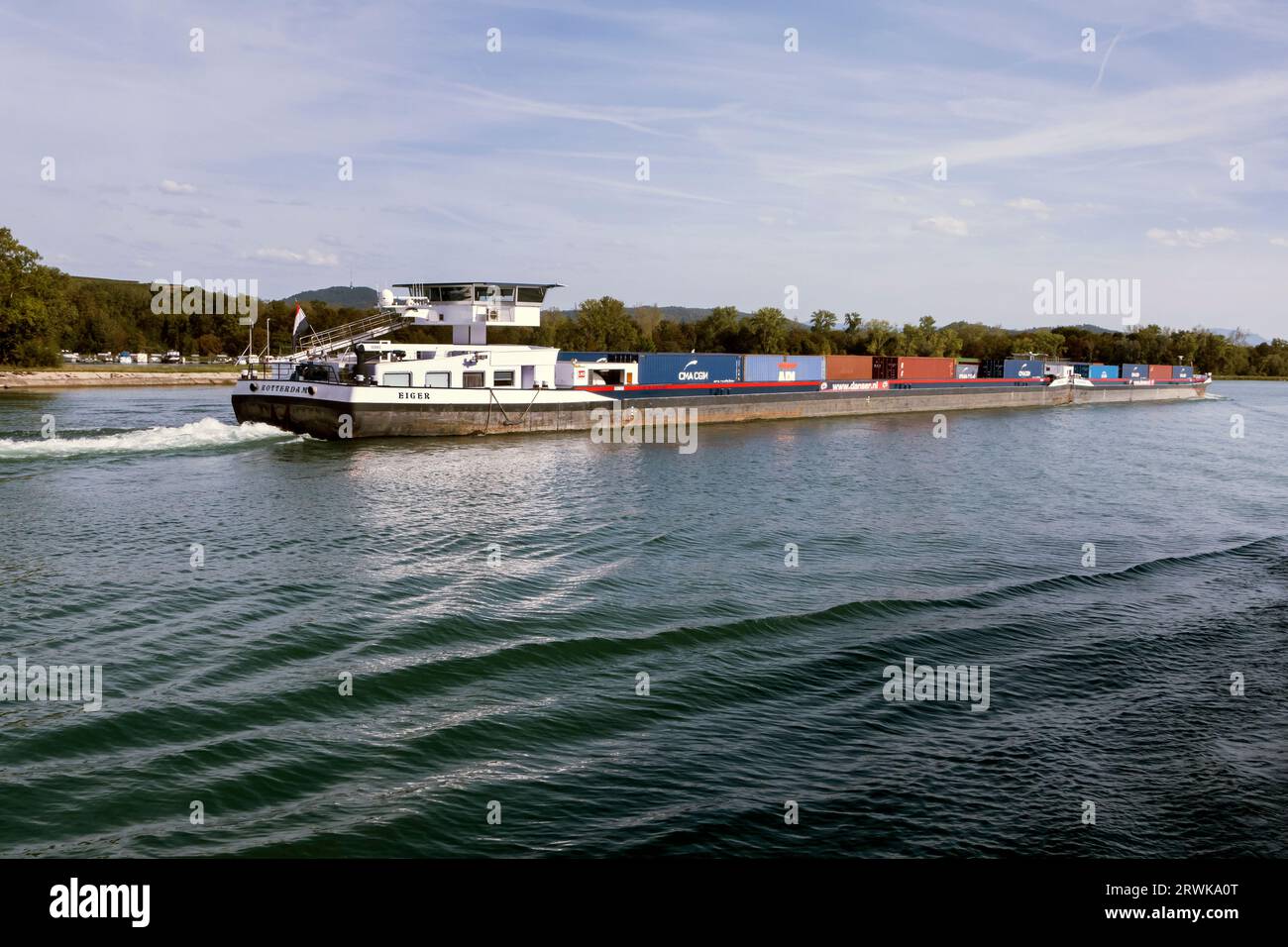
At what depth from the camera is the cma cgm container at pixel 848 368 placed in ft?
212

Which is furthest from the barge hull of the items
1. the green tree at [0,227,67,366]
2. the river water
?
the green tree at [0,227,67,366]

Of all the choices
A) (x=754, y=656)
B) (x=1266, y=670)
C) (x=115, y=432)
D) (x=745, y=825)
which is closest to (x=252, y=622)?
(x=754, y=656)

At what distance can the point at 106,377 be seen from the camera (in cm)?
7688

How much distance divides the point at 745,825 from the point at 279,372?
3870 cm

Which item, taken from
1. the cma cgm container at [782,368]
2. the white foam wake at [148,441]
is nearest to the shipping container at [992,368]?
the cma cgm container at [782,368]

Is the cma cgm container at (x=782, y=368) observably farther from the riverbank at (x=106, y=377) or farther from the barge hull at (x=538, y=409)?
the riverbank at (x=106, y=377)

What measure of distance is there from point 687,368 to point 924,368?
1091 inches

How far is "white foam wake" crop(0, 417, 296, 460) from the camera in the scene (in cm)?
3144

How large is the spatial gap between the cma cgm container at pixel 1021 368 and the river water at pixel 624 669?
53.0m

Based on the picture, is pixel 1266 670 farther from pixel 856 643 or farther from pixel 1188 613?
pixel 856 643

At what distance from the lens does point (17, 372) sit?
74.3 m

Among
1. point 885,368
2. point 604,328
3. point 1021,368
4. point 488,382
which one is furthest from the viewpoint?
point 604,328

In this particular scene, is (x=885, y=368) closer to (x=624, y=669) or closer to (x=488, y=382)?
(x=488, y=382)

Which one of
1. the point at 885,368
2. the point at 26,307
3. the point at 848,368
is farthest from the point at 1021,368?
the point at 26,307
